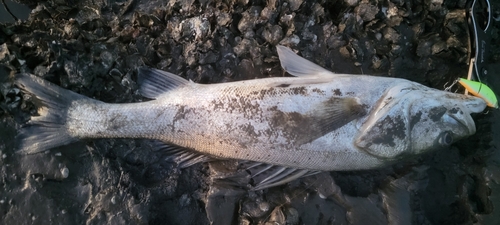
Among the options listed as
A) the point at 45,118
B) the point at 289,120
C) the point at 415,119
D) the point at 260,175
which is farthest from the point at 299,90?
the point at 45,118

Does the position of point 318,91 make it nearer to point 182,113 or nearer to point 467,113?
point 182,113

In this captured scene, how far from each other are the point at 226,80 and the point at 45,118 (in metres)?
1.62

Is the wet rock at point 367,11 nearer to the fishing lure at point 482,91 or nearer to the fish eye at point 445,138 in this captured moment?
the fishing lure at point 482,91

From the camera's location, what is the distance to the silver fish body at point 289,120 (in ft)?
9.25

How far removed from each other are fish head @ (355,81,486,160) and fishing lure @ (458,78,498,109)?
→ 203 millimetres

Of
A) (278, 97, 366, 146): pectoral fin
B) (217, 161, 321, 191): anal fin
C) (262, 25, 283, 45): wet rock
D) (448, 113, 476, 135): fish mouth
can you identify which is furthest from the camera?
(262, 25, 283, 45): wet rock

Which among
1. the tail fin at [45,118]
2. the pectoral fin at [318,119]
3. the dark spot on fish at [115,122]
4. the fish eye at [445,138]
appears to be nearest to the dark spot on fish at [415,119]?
the fish eye at [445,138]

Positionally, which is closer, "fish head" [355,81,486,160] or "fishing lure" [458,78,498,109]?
"fish head" [355,81,486,160]

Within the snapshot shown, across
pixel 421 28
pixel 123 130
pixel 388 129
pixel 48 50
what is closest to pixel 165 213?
pixel 123 130

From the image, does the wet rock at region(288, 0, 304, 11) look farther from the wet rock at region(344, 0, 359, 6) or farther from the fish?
the fish

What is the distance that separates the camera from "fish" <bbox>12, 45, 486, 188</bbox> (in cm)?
282

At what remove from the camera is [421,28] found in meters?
3.51

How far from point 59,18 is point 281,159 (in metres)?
2.80

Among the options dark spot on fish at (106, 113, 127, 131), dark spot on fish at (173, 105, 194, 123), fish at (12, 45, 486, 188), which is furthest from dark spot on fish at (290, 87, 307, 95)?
dark spot on fish at (106, 113, 127, 131)
